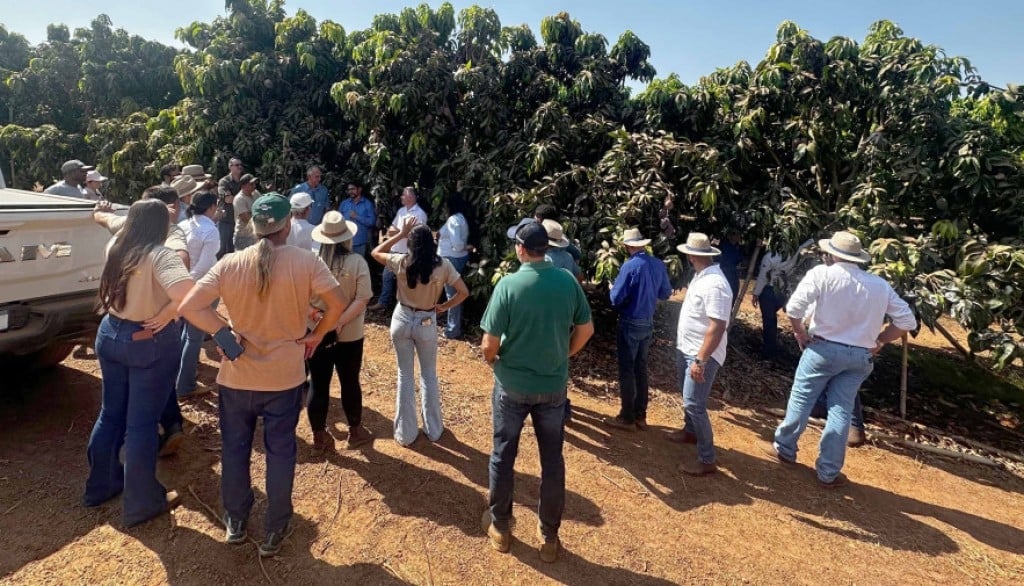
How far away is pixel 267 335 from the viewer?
268 centimetres

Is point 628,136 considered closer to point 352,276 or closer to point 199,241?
point 352,276

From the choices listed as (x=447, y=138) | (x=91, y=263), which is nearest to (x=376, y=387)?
(x=91, y=263)

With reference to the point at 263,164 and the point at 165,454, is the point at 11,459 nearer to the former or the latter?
the point at 165,454

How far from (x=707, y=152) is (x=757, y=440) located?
309 cm

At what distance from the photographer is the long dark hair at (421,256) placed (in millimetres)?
3699

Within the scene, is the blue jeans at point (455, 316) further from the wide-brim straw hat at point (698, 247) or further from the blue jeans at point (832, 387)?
the blue jeans at point (832, 387)

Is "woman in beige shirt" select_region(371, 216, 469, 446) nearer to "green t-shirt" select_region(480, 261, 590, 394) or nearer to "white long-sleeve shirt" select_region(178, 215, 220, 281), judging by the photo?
"green t-shirt" select_region(480, 261, 590, 394)

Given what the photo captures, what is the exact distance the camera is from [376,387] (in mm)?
5355

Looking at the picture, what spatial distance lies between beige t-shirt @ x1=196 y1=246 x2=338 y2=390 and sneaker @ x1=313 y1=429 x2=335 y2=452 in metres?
1.31

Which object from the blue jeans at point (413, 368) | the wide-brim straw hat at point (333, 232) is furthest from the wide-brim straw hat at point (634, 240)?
the wide-brim straw hat at point (333, 232)

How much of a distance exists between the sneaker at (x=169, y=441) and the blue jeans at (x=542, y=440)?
2298mm

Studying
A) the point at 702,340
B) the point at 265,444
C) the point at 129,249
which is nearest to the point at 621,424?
the point at 702,340

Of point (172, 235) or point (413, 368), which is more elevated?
point (172, 235)

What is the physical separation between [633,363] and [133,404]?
3.57 m
